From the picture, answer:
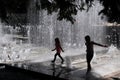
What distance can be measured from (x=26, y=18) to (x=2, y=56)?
21357mm

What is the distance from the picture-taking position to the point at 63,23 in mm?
24859

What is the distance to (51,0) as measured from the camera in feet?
28.7

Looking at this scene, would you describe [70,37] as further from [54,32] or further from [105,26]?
[105,26]

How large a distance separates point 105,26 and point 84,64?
43.9 feet

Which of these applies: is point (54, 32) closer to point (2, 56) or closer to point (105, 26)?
point (105, 26)

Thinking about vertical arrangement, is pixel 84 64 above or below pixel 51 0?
below

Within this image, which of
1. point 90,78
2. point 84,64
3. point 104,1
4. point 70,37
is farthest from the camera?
point 70,37

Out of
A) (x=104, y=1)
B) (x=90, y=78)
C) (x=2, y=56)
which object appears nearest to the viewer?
(x=104, y=1)

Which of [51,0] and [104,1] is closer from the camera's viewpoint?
[104,1]

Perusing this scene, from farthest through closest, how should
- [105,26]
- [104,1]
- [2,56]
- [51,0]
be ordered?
1. [105,26]
2. [2,56]
3. [51,0]
4. [104,1]

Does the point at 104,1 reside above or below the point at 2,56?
above

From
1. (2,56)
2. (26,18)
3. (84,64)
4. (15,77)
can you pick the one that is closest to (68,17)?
(15,77)

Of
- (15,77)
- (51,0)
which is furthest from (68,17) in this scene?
(15,77)

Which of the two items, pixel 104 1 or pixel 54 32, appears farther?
pixel 54 32
